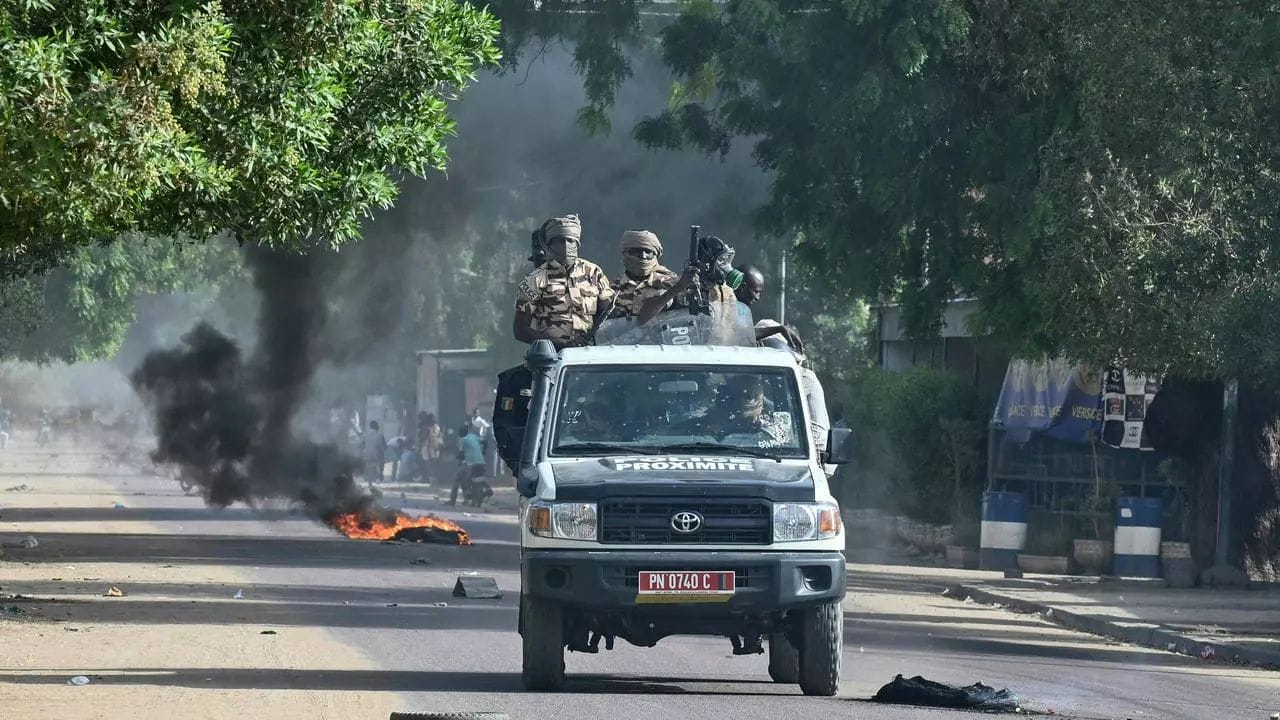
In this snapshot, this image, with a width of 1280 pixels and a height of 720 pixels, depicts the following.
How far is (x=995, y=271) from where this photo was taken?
2352 centimetres

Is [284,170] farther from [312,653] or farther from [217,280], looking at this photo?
[217,280]

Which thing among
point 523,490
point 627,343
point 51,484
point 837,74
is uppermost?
point 837,74

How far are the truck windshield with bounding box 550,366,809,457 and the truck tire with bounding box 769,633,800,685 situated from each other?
1485 millimetres

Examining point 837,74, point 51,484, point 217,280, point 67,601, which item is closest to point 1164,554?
A: point 837,74

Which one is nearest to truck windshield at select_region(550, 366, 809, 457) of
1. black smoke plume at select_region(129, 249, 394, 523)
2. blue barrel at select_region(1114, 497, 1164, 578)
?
blue barrel at select_region(1114, 497, 1164, 578)

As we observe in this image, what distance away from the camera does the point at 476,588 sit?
18.6 m

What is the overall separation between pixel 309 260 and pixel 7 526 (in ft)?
31.1

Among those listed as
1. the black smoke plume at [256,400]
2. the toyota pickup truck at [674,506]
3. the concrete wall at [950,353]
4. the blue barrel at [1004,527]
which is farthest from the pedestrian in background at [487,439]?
the toyota pickup truck at [674,506]

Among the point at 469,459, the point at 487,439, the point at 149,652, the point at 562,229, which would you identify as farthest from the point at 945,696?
the point at 487,439

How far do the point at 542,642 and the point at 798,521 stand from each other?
5.19 feet

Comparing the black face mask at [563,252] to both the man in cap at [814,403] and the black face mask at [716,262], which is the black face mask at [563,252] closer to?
→ the black face mask at [716,262]

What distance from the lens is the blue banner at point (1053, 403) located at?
25.6 m

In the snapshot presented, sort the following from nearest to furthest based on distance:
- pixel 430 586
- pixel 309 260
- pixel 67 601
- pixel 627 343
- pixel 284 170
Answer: pixel 284 170 → pixel 627 343 → pixel 67 601 → pixel 430 586 → pixel 309 260

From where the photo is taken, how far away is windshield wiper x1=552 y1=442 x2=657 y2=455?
35.7 feet
